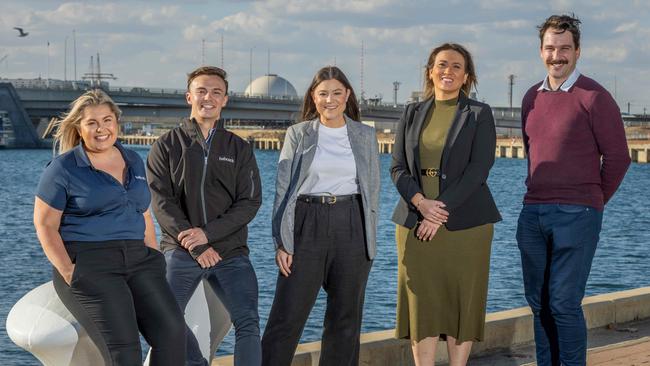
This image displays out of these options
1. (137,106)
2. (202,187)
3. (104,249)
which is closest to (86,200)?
(104,249)

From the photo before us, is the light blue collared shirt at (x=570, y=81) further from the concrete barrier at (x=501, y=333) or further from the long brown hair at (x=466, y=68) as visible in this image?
the concrete barrier at (x=501, y=333)

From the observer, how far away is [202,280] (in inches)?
215

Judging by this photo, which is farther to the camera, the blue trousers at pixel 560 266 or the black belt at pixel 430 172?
the black belt at pixel 430 172

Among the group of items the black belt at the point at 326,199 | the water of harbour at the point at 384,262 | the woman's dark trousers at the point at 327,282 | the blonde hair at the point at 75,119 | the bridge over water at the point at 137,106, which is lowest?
the water of harbour at the point at 384,262

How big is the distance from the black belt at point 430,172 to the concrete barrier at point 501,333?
137 cm

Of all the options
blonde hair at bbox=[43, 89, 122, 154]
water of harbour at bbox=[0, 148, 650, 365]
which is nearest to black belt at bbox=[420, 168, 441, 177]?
blonde hair at bbox=[43, 89, 122, 154]

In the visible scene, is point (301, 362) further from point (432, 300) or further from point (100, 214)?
point (100, 214)

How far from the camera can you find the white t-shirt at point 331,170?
5.65 meters

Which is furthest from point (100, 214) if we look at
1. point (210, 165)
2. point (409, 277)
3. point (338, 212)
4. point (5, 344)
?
point (5, 344)

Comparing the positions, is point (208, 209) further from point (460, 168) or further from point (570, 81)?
point (570, 81)

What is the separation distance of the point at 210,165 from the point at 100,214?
817mm

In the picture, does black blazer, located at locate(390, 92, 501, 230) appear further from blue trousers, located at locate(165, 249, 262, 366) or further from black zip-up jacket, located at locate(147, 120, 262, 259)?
blue trousers, located at locate(165, 249, 262, 366)

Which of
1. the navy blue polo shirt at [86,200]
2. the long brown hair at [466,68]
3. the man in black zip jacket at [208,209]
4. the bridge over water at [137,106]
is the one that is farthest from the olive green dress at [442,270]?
the bridge over water at [137,106]

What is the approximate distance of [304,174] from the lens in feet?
18.5
